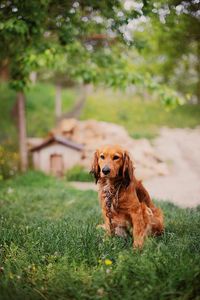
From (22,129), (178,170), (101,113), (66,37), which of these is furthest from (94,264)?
(101,113)

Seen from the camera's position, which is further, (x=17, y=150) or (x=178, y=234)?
(x=17, y=150)

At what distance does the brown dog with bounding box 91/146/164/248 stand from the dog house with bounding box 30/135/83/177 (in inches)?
317

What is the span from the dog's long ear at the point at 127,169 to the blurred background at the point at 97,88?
2.08m

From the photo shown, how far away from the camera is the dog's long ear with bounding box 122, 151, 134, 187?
4.45m

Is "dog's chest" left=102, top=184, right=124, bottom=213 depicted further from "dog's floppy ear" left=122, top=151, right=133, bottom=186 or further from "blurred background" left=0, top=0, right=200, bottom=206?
"blurred background" left=0, top=0, right=200, bottom=206

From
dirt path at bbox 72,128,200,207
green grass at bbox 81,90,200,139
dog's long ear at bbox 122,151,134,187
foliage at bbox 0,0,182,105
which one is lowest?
dirt path at bbox 72,128,200,207

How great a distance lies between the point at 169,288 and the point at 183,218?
9.00 ft

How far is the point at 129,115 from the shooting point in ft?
70.0

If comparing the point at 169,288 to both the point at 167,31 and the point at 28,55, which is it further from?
the point at 167,31

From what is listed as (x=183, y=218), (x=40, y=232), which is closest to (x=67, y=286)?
(x=40, y=232)

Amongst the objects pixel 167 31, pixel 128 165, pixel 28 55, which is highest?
pixel 167 31

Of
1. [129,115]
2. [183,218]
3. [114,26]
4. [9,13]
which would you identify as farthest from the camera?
[129,115]

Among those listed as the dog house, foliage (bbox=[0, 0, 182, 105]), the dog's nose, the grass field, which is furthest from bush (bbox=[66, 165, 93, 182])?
the dog's nose

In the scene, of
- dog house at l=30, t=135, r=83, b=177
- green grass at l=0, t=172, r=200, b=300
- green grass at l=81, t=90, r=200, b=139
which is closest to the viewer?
green grass at l=0, t=172, r=200, b=300
